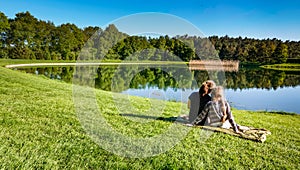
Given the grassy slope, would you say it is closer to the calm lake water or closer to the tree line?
the calm lake water

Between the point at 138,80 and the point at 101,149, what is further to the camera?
the point at 138,80

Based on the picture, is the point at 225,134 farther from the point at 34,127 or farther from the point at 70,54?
the point at 70,54

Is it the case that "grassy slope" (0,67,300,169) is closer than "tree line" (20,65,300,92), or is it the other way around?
"grassy slope" (0,67,300,169)

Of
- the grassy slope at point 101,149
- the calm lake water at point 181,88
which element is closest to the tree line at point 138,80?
the calm lake water at point 181,88

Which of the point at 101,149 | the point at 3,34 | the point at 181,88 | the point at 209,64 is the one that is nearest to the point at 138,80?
the point at 181,88

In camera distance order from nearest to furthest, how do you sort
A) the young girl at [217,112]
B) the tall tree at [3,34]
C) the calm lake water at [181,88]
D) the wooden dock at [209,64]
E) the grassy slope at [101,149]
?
the grassy slope at [101,149], the young girl at [217,112], the wooden dock at [209,64], the calm lake water at [181,88], the tall tree at [3,34]

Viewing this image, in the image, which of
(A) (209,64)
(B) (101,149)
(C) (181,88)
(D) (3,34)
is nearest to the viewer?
(B) (101,149)

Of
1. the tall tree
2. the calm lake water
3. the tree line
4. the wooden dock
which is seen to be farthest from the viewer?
the tall tree

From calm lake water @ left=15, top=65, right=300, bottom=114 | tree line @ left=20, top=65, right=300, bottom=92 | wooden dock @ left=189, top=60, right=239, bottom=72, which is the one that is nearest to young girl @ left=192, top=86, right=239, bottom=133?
wooden dock @ left=189, top=60, right=239, bottom=72

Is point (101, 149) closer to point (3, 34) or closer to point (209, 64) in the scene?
point (209, 64)

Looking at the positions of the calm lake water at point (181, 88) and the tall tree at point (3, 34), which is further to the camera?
the tall tree at point (3, 34)

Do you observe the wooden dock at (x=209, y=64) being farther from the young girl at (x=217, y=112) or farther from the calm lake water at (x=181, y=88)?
the young girl at (x=217, y=112)

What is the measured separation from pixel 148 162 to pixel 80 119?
2531 mm

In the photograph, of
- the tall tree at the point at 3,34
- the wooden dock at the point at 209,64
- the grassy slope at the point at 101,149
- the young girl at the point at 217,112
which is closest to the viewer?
the grassy slope at the point at 101,149
